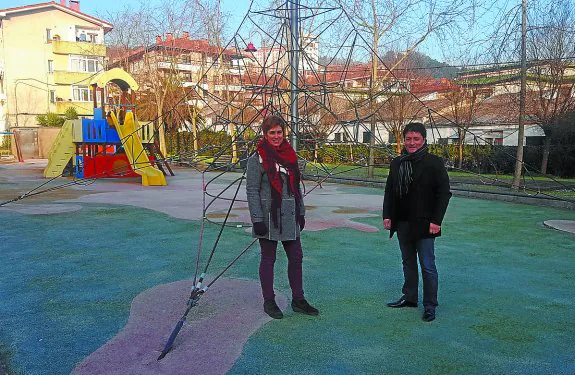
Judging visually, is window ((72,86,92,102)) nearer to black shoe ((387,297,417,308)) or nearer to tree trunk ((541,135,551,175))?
tree trunk ((541,135,551,175))

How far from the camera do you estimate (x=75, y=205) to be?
10422mm

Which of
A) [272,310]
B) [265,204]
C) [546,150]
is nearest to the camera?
[265,204]

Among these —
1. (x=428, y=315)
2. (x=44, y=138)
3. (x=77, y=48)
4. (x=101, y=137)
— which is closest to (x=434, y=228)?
(x=428, y=315)

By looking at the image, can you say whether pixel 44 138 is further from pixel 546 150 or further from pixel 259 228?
pixel 259 228

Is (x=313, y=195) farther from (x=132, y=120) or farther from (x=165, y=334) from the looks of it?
(x=165, y=334)

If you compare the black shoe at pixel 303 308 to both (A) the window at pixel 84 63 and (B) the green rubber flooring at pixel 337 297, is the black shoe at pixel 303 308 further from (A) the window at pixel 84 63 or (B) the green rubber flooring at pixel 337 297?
(A) the window at pixel 84 63

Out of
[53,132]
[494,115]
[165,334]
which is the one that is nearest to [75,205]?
[165,334]

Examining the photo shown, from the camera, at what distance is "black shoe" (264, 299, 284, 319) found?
3929mm

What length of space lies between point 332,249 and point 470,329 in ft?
9.27

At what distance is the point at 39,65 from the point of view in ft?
134

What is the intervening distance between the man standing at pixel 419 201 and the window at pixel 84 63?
137 ft

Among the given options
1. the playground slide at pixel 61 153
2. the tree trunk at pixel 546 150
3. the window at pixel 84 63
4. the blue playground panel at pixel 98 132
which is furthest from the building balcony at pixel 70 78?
the tree trunk at pixel 546 150

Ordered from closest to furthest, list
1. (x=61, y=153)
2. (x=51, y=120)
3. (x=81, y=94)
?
(x=61, y=153), (x=51, y=120), (x=81, y=94)

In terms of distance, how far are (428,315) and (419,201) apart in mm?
886
